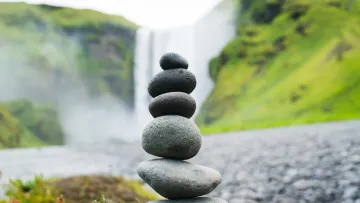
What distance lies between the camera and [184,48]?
275ft

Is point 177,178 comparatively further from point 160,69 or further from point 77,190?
point 160,69

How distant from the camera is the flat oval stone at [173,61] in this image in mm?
5910

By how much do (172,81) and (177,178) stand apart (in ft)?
5.83

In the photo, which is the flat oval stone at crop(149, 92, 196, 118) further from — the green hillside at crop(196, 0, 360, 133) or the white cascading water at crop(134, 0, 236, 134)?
the white cascading water at crop(134, 0, 236, 134)

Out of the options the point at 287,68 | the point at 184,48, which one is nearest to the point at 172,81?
the point at 287,68

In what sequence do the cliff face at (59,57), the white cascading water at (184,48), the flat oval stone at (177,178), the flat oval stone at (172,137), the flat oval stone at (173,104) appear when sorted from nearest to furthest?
1. the flat oval stone at (177,178)
2. the flat oval stone at (172,137)
3. the flat oval stone at (173,104)
4. the cliff face at (59,57)
5. the white cascading water at (184,48)

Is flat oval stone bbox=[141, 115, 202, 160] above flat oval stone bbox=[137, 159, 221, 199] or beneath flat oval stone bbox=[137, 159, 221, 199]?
above

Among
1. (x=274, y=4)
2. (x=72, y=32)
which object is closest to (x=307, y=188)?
(x=274, y=4)

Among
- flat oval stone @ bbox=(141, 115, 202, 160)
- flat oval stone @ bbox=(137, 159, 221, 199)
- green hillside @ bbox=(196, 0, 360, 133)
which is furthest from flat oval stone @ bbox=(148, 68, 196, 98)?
green hillside @ bbox=(196, 0, 360, 133)

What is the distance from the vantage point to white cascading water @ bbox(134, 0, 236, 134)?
A: 78562mm

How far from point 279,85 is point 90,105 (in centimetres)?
5247

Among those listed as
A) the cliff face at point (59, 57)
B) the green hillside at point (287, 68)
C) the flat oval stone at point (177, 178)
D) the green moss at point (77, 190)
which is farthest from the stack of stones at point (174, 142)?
the cliff face at point (59, 57)

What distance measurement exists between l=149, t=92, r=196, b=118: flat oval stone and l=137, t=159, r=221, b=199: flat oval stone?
89 cm

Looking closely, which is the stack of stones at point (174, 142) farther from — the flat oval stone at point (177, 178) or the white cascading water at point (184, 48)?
the white cascading water at point (184, 48)
